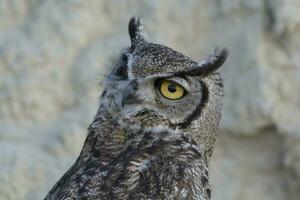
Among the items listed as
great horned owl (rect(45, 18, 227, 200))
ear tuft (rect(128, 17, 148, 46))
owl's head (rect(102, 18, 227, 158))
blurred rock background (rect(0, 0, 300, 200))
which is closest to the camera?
great horned owl (rect(45, 18, 227, 200))

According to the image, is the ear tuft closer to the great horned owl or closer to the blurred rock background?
the great horned owl

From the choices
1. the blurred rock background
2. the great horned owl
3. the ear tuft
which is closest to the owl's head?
the great horned owl

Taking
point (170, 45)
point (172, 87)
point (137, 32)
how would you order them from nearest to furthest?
point (172, 87), point (137, 32), point (170, 45)

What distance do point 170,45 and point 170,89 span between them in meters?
2.76

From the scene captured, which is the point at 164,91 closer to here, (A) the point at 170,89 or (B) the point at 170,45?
(A) the point at 170,89

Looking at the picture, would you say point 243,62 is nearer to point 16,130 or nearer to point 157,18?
point 157,18

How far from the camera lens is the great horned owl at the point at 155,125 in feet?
15.1

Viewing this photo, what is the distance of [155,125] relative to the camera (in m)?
4.83

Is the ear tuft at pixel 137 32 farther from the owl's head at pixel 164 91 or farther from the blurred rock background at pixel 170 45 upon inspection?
the blurred rock background at pixel 170 45

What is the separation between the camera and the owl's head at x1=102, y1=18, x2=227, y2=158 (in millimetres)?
4738

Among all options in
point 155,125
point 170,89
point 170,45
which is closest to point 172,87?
point 170,89

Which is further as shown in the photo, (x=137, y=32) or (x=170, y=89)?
(x=137, y=32)

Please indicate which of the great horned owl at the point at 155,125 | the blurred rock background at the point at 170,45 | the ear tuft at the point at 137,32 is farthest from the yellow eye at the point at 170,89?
the blurred rock background at the point at 170,45

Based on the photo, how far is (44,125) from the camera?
750cm
